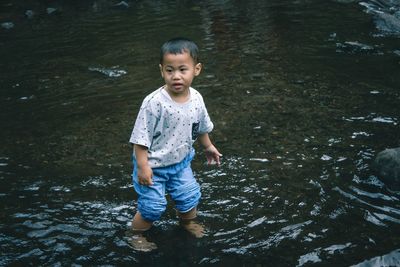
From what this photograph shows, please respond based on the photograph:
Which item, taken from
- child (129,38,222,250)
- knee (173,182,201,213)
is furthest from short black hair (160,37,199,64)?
knee (173,182,201,213)

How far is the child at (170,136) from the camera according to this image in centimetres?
328

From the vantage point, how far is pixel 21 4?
20.0 m

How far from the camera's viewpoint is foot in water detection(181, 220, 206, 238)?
3.74 metres

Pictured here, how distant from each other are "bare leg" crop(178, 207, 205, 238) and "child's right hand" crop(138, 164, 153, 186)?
24.4 inches

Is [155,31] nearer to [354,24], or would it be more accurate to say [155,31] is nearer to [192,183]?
[354,24]

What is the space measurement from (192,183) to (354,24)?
9304 millimetres

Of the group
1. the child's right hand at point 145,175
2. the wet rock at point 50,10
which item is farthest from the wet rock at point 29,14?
the child's right hand at point 145,175

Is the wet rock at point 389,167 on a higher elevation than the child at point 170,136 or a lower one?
lower

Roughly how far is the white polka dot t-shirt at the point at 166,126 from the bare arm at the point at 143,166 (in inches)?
2.6

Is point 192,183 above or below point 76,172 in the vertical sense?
above

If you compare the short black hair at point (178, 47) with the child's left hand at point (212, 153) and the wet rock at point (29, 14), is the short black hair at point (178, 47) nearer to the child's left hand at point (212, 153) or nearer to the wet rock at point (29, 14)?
the child's left hand at point (212, 153)

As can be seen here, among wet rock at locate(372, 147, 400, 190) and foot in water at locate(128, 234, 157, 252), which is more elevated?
wet rock at locate(372, 147, 400, 190)

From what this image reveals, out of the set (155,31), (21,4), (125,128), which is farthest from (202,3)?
(125,128)

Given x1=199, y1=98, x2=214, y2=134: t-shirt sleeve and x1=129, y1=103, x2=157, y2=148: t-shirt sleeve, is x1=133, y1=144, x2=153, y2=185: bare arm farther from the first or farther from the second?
x1=199, y1=98, x2=214, y2=134: t-shirt sleeve
